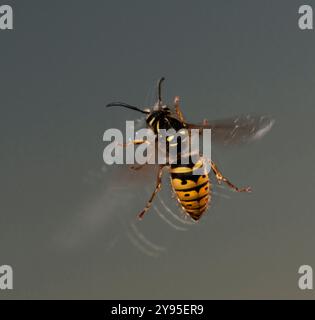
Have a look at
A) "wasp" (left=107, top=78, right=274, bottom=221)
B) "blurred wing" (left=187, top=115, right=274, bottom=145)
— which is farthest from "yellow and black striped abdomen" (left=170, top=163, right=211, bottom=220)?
"blurred wing" (left=187, top=115, right=274, bottom=145)

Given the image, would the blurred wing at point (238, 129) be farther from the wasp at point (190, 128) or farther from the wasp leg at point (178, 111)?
the wasp leg at point (178, 111)

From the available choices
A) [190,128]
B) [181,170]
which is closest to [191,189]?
[181,170]

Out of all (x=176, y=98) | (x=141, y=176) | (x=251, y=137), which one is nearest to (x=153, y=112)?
(x=176, y=98)

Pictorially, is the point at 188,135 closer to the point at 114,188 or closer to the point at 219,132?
the point at 219,132

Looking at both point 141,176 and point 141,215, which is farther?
point 141,176

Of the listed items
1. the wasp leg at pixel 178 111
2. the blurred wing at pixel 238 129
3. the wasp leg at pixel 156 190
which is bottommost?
the wasp leg at pixel 156 190

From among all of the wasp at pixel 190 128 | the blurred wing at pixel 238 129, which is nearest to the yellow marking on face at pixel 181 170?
the wasp at pixel 190 128

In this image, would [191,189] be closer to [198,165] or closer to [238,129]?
[198,165]
